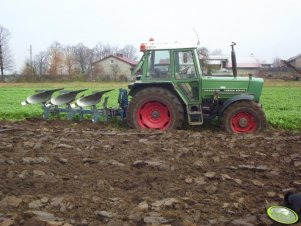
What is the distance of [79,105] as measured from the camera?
416 inches

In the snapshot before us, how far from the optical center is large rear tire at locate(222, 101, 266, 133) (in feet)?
30.1

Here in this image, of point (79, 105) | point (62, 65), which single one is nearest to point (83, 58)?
point (62, 65)

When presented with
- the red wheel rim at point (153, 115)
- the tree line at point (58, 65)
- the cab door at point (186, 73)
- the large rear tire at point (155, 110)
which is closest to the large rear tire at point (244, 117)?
the cab door at point (186, 73)

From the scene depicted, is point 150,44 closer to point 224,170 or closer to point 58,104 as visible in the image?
Result: point 58,104

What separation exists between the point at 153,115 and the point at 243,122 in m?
2.16

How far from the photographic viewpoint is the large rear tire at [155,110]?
30.6 feet

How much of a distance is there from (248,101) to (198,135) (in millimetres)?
1668

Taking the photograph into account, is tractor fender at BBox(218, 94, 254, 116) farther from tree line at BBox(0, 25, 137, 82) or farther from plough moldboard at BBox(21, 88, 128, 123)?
tree line at BBox(0, 25, 137, 82)

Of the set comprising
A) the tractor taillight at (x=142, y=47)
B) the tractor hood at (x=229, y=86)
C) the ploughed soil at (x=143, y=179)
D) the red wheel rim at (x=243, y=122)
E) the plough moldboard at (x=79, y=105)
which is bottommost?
the ploughed soil at (x=143, y=179)

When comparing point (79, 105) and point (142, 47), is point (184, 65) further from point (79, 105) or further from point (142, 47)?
point (79, 105)

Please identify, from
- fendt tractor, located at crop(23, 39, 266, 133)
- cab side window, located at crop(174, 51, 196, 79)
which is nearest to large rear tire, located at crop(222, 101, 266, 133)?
fendt tractor, located at crop(23, 39, 266, 133)

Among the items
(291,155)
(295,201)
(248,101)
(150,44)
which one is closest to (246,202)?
(295,201)

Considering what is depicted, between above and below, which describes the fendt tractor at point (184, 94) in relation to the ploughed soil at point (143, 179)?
above

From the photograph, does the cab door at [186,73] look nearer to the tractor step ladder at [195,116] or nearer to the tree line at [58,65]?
the tractor step ladder at [195,116]
